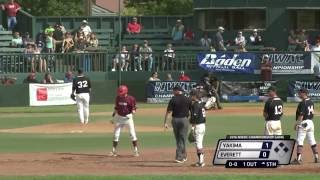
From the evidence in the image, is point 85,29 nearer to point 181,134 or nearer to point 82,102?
point 82,102

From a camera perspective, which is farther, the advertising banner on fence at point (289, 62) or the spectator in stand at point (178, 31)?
the spectator in stand at point (178, 31)

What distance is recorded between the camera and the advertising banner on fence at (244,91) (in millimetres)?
43094

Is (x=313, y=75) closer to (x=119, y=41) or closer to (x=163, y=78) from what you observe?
(x=163, y=78)

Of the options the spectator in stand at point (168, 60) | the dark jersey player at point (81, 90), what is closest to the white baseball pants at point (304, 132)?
the dark jersey player at point (81, 90)

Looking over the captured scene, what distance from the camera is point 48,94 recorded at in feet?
137

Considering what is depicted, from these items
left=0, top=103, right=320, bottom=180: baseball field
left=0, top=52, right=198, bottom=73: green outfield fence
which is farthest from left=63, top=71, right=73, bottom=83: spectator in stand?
left=0, top=103, right=320, bottom=180: baseball field

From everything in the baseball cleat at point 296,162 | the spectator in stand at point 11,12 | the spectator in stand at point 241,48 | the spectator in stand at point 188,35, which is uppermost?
the spectator in stand at point 11,12

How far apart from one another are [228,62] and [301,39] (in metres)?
4.64

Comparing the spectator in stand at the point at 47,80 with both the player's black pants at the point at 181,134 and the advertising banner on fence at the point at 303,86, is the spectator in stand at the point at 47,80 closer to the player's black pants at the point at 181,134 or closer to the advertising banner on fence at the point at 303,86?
the advertising banner on fence at the point at 303,86

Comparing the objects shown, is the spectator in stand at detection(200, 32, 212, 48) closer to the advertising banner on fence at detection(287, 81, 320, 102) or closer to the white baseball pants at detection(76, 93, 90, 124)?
the advertising banner on fence at detection(287, 81, 320, 102)

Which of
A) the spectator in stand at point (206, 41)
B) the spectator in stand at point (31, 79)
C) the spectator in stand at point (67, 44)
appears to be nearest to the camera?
the spectator in stand at point (31, 79)

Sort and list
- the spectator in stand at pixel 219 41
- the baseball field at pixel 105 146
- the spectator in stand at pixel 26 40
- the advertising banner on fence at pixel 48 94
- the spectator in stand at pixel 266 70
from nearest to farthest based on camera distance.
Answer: the baseball field at pixel 105 146, the advertising banner on fence at pixel 48 94, the spectator in stand at pixel 266 70, the spectator in stand at pixel 219 41, the spectator in stand at pixel 26 40

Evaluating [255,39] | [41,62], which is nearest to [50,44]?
[41,62]
